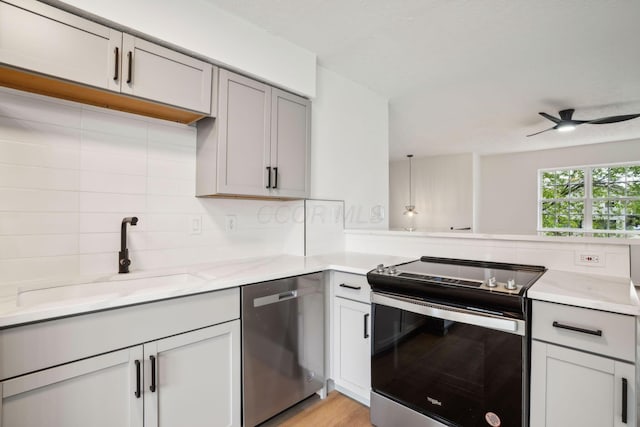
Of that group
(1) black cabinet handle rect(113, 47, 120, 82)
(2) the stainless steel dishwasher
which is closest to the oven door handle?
(2) the stainless steel dishwasher

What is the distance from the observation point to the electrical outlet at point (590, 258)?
5.39 feet

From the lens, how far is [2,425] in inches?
39.8

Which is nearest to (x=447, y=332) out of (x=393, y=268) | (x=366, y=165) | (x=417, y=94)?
(x=393, y=268)

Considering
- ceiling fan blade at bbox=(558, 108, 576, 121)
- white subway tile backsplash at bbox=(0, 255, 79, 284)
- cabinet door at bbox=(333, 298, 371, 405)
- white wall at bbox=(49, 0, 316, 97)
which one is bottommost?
cabinet door at bbox=(333, 298, 371, 405)

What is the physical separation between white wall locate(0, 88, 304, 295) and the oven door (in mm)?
1239

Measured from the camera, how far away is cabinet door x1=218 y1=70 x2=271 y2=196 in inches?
73.9

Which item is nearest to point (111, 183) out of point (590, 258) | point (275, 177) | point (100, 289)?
point (100, 289)

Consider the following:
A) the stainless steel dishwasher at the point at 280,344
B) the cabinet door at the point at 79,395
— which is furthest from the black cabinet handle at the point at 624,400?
the cabinet door at the point at 79,395

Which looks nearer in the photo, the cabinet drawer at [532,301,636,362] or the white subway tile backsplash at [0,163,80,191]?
the cabinet drawer at [532,301,636,362]

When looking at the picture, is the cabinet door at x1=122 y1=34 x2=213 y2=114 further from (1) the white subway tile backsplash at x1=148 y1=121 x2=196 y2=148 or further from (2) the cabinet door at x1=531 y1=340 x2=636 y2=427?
(2) the cabinet door at x1=531 y1=340 x2=636 y2=427

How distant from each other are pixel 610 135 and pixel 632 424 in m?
5.70

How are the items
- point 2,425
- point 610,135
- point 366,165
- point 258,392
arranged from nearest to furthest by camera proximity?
point 2,425 < point 258,392 < point 366,165 < point 610,135

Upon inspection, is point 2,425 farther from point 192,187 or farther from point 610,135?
point 610,135

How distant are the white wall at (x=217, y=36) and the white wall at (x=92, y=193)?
0.50 metres
